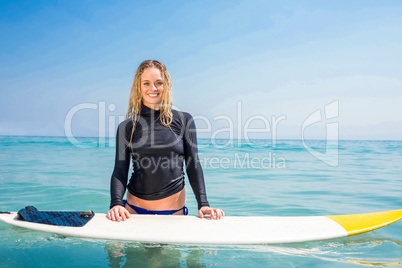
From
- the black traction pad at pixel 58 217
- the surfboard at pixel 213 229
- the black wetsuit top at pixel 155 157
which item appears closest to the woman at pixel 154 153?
the black wetsuit top at pixel 155 157

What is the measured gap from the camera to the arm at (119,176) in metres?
2.42

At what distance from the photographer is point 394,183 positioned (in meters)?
6.51

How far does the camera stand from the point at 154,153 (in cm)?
242

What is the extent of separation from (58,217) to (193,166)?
1.21 meters

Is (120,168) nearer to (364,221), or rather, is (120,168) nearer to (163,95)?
(163,95)

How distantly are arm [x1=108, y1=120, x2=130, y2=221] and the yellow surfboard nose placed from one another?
1822 millimetres

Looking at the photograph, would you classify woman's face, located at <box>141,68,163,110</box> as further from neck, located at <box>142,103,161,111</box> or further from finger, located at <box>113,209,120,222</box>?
finger, located at <box>113,209,120,222</box>

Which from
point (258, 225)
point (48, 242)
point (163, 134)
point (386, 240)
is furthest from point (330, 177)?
point (48, 242)

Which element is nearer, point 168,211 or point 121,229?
point 121,229

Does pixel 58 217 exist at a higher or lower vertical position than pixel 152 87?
lower

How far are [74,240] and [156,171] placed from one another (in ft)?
2.72

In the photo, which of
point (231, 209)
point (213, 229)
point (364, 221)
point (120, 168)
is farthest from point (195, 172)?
Answer: point (231, 209)

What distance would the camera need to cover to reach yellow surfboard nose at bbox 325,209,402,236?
101 inches

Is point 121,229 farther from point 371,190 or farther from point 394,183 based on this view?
point 394,183
